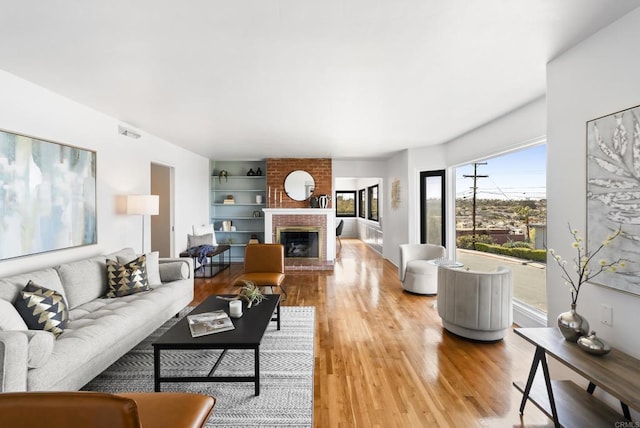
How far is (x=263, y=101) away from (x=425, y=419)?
10.0ft

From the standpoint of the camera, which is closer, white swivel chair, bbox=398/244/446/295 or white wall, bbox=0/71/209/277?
white wall, bbox=0/71/209/277

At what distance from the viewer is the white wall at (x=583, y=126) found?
1664 millimetres

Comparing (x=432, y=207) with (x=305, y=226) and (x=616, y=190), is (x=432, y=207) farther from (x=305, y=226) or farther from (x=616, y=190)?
(x=616, y=190)

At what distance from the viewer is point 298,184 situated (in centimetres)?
681

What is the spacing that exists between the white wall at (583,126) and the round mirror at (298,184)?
4968mm

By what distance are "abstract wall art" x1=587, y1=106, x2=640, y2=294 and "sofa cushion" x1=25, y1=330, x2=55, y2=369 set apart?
332 centimetres

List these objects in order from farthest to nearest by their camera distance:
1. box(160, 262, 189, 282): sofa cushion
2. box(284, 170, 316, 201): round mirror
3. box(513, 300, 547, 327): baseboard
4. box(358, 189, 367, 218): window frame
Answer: box(358, 189, 367, 218): window frame < box(284, 170, 316, 201): round mirror < box(160, 262, 189, 282): sofa cushion < box(513, 300, 547, 327): baseboard

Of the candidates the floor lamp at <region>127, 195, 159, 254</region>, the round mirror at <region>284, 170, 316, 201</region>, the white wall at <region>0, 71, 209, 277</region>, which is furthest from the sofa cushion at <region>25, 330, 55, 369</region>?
the round mirror at <region>284, 170, 316, 201</region>

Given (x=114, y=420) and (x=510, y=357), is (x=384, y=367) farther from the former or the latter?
(x=114, y=420)

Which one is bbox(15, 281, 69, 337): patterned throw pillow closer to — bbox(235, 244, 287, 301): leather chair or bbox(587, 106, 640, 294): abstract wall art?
bbox(235, 244, 287, 301): leather chair

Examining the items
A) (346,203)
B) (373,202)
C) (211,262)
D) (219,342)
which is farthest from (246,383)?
(346,203)

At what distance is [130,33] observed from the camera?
1877 mm

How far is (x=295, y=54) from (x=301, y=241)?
16.0ft

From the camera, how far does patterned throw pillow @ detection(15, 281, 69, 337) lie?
204 centimetres
